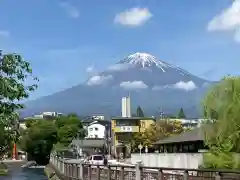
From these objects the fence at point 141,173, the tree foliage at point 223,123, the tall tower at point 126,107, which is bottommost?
the fence at point 141,173

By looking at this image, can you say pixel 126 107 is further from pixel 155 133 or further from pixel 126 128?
pixel 155 133

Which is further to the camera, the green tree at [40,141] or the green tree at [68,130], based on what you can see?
the green tree at [68,130]

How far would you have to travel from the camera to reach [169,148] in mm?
69438

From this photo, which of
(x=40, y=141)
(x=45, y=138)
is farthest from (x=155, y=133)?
(x=45, y=138)

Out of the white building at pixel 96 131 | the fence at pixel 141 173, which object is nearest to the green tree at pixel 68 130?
the white building at pixel 96 131

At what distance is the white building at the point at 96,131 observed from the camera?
16412 centimetres

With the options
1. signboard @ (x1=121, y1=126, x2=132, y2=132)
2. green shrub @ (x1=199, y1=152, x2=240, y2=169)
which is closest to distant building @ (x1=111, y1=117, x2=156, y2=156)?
signboard @ (x1=121, y1=126, x2=132, y2=132)

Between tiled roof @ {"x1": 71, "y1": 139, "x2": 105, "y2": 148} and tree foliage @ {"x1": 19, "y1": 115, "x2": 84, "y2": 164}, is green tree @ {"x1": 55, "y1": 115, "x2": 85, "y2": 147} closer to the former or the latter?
tree foliage @ {"x1": 19, "y1": 115, "x2": 84, "y2": 164}

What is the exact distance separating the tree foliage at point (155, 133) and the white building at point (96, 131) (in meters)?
47.6

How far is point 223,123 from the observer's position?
36.1 metres

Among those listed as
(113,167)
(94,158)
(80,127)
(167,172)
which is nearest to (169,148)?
(94,158)

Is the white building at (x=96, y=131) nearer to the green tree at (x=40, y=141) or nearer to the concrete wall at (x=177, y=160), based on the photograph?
the green tree at (x=40, y=141)

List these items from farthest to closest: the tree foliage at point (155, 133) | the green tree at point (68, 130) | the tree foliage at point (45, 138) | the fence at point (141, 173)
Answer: the green tree at point (68, 130) → the tree foliage at point (45, 138) → the tree foliage at point (155, 133) → the fence at point (141, 173)

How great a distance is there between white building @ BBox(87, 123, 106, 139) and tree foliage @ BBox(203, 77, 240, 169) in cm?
12482
